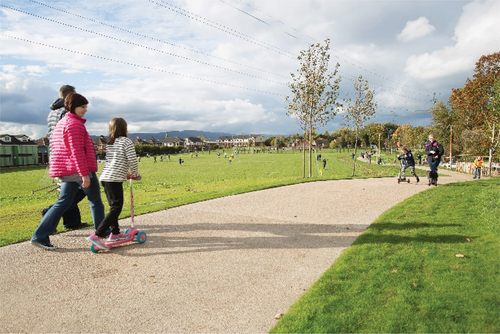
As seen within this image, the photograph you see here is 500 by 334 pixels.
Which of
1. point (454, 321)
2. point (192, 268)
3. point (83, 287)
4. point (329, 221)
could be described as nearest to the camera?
point (454, 321)

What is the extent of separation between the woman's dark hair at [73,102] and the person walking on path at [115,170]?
513 millimetres

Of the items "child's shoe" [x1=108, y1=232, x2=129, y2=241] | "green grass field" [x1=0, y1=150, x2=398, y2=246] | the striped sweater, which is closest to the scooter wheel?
"child's shoe" [x1=108, y1=232, x2=129, y2=241]

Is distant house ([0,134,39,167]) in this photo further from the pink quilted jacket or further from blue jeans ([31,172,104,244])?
the pink quilted jacket

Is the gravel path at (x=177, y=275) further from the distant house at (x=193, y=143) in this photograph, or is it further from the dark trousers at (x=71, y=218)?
the distant house at (x=193, y=143)

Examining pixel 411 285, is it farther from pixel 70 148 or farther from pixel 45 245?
pixel 45 245

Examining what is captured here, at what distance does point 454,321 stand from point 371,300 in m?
0.75

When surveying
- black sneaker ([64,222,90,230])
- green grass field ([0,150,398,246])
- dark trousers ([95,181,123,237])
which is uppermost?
dark trousers ([95,181,123,237])

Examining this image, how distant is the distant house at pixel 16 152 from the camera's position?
6094 centimetres

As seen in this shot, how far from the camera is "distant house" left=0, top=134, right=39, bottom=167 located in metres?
60.9

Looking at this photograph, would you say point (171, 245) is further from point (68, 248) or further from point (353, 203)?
point (353, 203)

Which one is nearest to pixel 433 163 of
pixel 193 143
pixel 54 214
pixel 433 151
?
pixel 433 151

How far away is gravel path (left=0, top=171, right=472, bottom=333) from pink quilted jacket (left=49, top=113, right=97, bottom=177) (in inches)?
50.6

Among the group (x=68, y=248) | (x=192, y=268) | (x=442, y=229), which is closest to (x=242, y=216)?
(x=192, y=268)

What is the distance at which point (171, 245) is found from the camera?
17.6 ft
